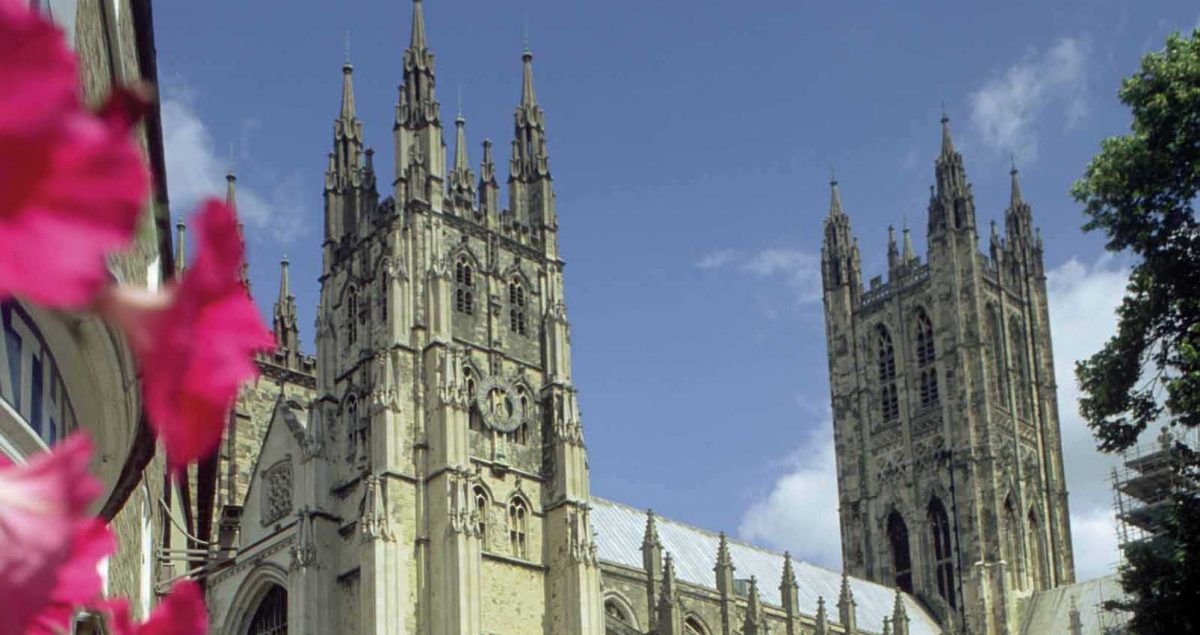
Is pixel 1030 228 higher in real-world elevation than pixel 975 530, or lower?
higher

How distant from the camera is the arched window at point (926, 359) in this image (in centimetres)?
7362

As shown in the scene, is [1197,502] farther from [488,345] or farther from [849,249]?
[849,249]

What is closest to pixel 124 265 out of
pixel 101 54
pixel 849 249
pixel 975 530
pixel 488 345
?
pixel 101 54

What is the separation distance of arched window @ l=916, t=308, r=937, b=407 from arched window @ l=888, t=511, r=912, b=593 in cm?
568

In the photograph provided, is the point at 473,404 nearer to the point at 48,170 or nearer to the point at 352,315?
the point at 352,315

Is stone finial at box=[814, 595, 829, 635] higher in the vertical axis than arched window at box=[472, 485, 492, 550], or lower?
lower

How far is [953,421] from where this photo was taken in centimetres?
7138

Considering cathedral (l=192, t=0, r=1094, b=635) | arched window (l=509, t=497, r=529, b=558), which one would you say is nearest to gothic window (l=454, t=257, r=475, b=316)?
cathedral (l=192, t=0, r=1094, b=635)

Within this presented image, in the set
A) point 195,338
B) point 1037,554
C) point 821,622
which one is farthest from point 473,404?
point 195,338

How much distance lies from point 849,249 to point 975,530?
1725 cm

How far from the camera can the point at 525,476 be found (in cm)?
4762

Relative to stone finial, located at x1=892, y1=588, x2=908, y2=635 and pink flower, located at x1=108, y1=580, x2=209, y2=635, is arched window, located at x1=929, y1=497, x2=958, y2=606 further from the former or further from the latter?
pink flower, located at x1=108, y1=580, x2=209, y2=635

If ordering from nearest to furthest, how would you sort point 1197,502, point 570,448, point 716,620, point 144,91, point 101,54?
1. point 144,91
2. point 101,54
3. point 1197,502
4. point 570,448
5. point 716,620

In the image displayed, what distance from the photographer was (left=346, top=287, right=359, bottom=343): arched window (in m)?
50.2
